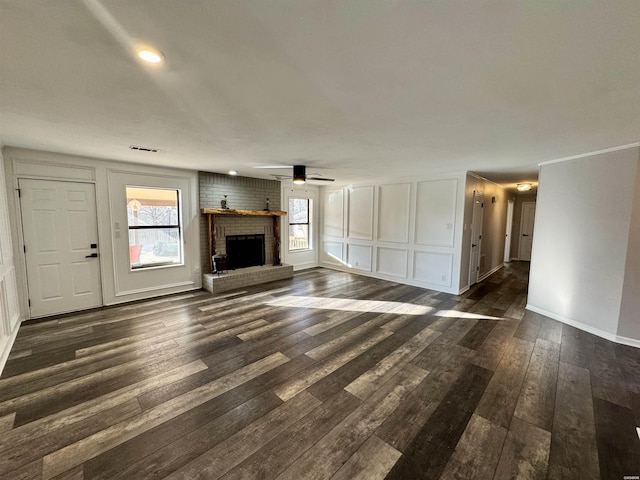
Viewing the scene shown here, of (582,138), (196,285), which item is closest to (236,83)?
(582,138)

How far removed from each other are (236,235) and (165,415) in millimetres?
4205

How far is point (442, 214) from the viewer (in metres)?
5.35

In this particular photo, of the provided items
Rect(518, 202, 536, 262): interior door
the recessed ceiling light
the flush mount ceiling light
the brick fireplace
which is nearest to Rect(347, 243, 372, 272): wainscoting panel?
the brick fireplace

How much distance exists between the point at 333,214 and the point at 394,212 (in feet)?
6.31

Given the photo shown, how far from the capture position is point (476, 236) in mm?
5746

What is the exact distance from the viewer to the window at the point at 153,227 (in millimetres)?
4598

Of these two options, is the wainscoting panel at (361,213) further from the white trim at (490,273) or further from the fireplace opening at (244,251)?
the white trim at (490,273)

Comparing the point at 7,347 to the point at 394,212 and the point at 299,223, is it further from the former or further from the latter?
the point at 394,212

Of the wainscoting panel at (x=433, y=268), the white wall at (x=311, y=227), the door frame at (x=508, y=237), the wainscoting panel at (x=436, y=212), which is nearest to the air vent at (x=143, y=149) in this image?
the white wall at (x=311, y=227)

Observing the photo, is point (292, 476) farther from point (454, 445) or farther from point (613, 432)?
point (613, 432)

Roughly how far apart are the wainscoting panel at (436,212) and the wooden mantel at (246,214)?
314cm

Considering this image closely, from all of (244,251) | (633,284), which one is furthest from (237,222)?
(633,284)

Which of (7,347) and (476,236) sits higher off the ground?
(476,236)

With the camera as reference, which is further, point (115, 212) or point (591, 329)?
point (115, 212)
